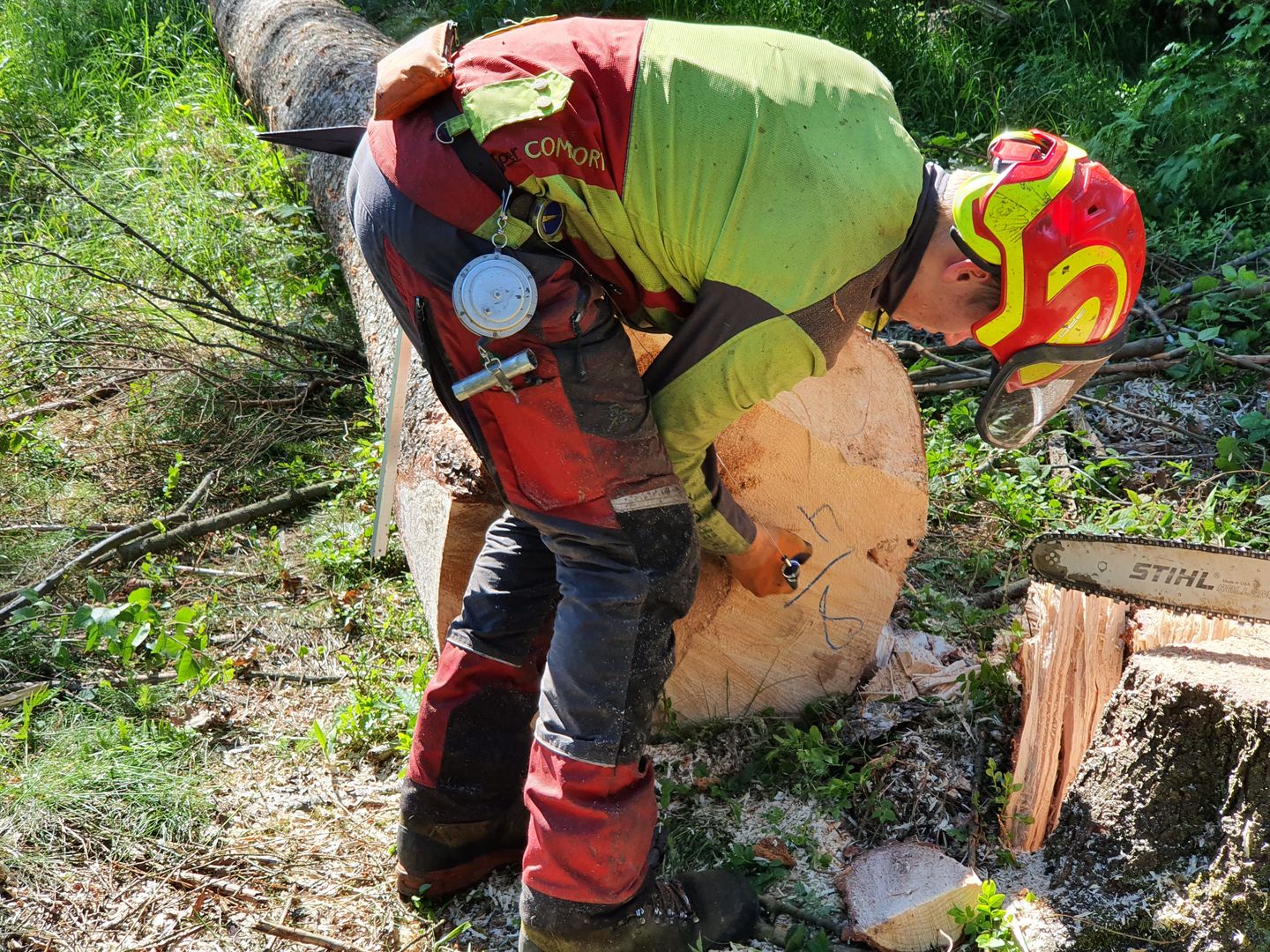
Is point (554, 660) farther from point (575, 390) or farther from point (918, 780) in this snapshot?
point (918, 780)

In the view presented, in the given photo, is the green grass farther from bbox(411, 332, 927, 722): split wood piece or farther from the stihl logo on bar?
the stihl logo on bar

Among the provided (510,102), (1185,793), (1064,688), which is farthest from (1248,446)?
(510,102)

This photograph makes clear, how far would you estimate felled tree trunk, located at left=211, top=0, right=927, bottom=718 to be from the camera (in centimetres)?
259

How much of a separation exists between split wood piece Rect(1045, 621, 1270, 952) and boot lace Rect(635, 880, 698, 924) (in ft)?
2.49

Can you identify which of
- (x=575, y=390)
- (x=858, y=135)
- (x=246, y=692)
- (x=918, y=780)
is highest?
(x=858, y=135)

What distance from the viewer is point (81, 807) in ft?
8.55

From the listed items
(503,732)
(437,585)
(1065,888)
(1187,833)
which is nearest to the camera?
(1187,833)

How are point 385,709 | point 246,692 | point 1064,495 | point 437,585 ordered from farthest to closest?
point 1064,495 < point 246,692 < point 385,709 < point 437,585

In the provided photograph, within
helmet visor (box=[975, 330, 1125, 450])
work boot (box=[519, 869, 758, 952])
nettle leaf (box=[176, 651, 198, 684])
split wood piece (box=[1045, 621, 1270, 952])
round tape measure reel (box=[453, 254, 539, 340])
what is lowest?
work boot (box=[519, 869, 758, 952])

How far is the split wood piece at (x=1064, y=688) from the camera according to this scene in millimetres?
2309

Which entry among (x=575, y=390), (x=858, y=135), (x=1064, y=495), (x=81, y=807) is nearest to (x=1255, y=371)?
(x=1064, y=495)

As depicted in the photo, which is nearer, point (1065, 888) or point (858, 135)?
point (858, 135)

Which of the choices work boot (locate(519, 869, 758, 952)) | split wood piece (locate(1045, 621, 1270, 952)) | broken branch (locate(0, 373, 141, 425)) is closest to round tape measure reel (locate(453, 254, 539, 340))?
work boot (locate(519, 869, 758, 952))

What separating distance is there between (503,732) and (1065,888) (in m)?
1.23
